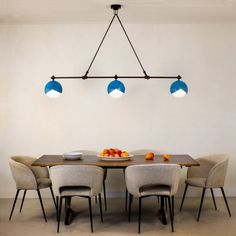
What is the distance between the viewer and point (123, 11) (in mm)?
5031

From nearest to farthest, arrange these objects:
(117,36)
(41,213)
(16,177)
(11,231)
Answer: (11,231)
(16,177)
(41,213)
(117,36)

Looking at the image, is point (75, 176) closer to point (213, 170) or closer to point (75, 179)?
point (75, 179)

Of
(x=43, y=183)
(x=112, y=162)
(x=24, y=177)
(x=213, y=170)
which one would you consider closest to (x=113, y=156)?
(x=112, y=162)

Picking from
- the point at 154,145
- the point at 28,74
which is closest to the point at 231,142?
the point at 154,145

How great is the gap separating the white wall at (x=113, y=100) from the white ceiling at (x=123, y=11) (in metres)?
0.18

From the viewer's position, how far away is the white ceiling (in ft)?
15.3

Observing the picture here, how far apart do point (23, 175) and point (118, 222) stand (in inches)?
48.0

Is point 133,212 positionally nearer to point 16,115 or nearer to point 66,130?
point 66,130

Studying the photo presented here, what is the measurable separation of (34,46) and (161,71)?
1891 millimetres

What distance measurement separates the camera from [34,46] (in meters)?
5.68

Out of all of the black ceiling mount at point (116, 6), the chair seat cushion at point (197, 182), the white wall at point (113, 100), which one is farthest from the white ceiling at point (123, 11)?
the chair seat cushion at point (197, 182)

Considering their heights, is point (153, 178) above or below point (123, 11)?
below

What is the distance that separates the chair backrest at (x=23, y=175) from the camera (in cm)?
445

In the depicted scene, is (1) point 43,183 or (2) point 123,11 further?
(2) point 123,11
